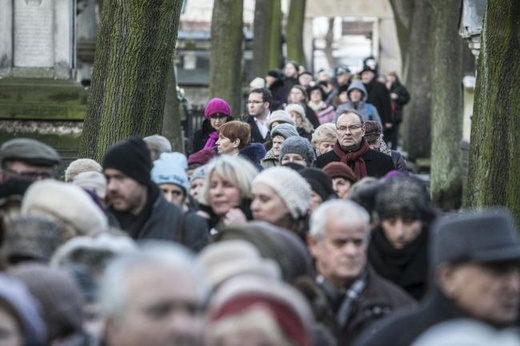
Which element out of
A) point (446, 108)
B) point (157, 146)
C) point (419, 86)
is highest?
point (157, 146)

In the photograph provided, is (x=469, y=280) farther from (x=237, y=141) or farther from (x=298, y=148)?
(x=237, y=141)

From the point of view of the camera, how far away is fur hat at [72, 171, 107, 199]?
11.7 m

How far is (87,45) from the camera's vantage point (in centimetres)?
3375

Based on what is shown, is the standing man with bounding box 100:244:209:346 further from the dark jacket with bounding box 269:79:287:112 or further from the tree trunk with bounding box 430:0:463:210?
the dark jacket with bounding box 269:79:287:112

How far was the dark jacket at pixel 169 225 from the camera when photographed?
10422 mm

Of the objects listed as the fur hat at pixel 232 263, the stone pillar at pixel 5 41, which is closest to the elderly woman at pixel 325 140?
the stone pillar at pixel 5 41

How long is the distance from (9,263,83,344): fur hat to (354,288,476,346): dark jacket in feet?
3.70

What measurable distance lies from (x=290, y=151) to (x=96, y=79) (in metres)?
2.91

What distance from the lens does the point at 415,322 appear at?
7.50 metres

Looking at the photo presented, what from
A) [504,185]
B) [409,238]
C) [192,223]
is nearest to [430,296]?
[409,238]

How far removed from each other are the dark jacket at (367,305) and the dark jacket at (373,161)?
7.22m

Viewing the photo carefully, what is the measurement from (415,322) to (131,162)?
3.80 metres

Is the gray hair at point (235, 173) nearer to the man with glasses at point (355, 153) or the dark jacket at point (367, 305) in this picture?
the dark jacket at point (367, 305)

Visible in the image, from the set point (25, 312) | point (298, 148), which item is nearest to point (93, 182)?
point (298, 148)
